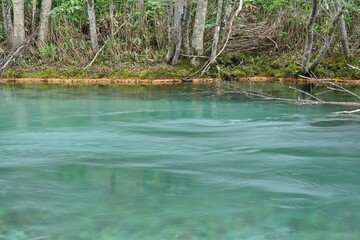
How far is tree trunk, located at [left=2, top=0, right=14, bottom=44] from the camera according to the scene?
13.7 m

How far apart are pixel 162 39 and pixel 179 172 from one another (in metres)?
9.30

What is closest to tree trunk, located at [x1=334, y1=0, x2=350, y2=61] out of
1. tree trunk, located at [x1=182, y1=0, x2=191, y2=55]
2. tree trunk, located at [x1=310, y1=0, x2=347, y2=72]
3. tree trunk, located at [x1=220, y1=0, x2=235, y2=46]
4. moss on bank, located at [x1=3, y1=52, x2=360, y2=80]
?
moss on bank, located at [x1=3, y1=52, x2=360, y2=80]

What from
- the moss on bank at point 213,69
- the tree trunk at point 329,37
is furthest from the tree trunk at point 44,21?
the tree trunk at point 329,37

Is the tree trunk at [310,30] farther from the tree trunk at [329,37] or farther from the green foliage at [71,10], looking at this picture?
the green foliage at [71,10]

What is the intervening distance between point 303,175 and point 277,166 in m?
0.40

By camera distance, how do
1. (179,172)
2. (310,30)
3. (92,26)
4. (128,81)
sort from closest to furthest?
(179,172) → (310,30) → (128,81) → (92,26)

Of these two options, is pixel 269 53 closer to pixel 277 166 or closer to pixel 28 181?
pixel 277 166

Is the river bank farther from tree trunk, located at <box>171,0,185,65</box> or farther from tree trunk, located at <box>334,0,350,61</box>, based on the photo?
tree trunk, located at <box>334,0,350,61</box>

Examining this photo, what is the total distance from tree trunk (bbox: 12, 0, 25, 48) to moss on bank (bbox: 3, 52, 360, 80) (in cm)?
81

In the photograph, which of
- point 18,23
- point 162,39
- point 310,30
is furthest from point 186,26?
point 18,23

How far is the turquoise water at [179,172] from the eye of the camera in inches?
135

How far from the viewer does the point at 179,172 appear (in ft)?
15.9

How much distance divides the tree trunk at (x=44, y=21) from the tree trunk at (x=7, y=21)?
0.75 m

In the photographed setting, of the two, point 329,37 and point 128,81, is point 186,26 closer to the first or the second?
point 128,81
